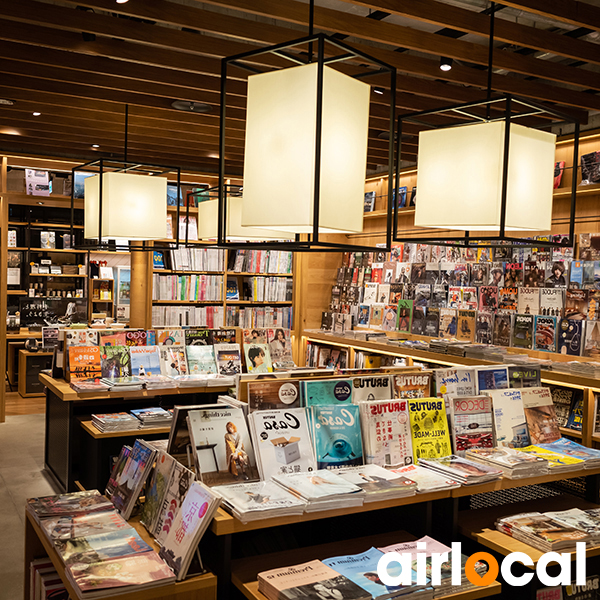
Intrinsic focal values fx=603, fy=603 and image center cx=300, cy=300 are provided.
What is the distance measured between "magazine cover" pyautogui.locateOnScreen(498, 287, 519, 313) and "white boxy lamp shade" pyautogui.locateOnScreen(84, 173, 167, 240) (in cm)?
333

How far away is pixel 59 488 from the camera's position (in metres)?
4.83

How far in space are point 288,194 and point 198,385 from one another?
322cm

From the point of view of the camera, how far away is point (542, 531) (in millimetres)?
2430

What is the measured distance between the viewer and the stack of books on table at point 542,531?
2344mm

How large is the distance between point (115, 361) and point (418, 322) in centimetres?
319

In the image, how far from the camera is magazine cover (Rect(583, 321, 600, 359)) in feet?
15.5

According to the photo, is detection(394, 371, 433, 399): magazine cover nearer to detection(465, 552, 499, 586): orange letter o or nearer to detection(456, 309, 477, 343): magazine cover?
detection(465, 552, 499, 586): orange letter o

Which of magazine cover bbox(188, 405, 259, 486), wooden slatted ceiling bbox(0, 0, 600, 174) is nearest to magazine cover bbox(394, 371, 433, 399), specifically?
magazine cover bbox(188, 405, 259, 486)

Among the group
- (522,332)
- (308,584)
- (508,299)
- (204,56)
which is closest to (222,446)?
(308,584)

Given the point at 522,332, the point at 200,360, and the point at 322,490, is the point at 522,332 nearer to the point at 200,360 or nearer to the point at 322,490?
the point at 200,360

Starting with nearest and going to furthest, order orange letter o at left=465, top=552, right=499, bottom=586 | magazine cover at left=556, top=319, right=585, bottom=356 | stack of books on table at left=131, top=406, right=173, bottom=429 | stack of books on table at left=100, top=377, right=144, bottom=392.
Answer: orange letter o at left=465, top=552, right=499, bottom=586, stack of books on table at left=131, top=406, right=173, bottom=429, stack of books on table at left=100, top=377, right=144, bottom=392, magazine cover at left=556, top=319, right=585, bottom=356

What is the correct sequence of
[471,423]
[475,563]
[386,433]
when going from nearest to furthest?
[475,563] → [386,433] → [471,423]

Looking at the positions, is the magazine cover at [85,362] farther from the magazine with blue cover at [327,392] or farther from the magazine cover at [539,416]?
the magazine cover at [539,416]

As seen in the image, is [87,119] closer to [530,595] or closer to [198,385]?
[198,385]
